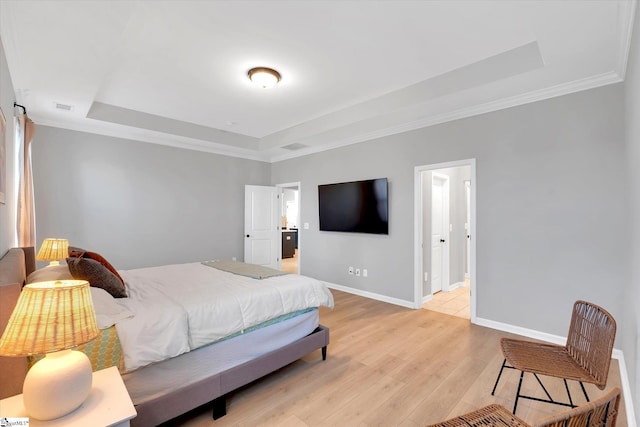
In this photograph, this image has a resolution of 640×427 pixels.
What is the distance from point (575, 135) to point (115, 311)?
13.7ft

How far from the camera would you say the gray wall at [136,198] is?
4.04 m

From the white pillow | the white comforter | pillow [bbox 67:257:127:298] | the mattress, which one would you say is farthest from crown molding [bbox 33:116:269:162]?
the mattress

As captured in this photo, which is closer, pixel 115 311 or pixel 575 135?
pixel 115 311

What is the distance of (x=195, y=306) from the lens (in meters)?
2.01

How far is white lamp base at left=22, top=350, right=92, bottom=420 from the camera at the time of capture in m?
1.09

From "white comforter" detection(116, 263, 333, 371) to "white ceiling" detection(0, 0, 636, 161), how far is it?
196cm

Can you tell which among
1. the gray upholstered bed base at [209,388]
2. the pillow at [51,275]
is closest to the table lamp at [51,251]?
the pillow at [51,275]

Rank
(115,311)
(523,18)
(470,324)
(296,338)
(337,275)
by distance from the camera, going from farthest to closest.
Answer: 1. (337,275)
2. (470,324)
3. (296,338)
4. (523,18)
5. (115,311)

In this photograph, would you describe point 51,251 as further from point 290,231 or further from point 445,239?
point 290,231

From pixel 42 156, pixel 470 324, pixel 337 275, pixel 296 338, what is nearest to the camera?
pixel 296 338

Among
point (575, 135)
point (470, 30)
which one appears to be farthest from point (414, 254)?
point (470, 30)

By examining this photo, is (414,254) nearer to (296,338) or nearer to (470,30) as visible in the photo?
(296,338)

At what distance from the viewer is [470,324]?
11.7ft

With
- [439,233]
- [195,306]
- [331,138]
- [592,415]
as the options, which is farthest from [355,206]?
[592,415]
